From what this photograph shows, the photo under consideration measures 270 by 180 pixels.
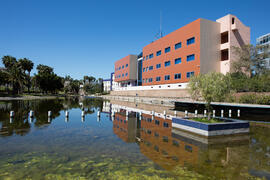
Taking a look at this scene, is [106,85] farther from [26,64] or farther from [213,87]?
[213,87]

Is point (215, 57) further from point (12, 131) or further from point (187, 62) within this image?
point (12, 131)

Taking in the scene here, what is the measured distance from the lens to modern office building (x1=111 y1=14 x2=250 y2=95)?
125ft

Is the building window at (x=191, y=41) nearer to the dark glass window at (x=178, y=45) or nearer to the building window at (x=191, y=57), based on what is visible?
the dark glass window at (x=178, y=45)

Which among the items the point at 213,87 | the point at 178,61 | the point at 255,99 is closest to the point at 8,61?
the point at 178,61

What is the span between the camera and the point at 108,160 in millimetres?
8062

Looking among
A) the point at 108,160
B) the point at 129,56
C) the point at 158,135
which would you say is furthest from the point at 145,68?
the point at 108,160

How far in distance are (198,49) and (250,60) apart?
10769mm

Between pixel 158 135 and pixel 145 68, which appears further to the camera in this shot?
pixel 145 68

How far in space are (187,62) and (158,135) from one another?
31939 mm

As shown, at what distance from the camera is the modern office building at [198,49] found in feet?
125

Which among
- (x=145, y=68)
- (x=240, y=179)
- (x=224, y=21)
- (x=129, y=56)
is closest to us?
(x=240, y=179)

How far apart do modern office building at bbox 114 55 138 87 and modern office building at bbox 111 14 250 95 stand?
21.1 meters

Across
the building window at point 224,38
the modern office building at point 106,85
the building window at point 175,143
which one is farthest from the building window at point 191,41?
the modern office building at point 106,85

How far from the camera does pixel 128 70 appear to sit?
7238 cm
